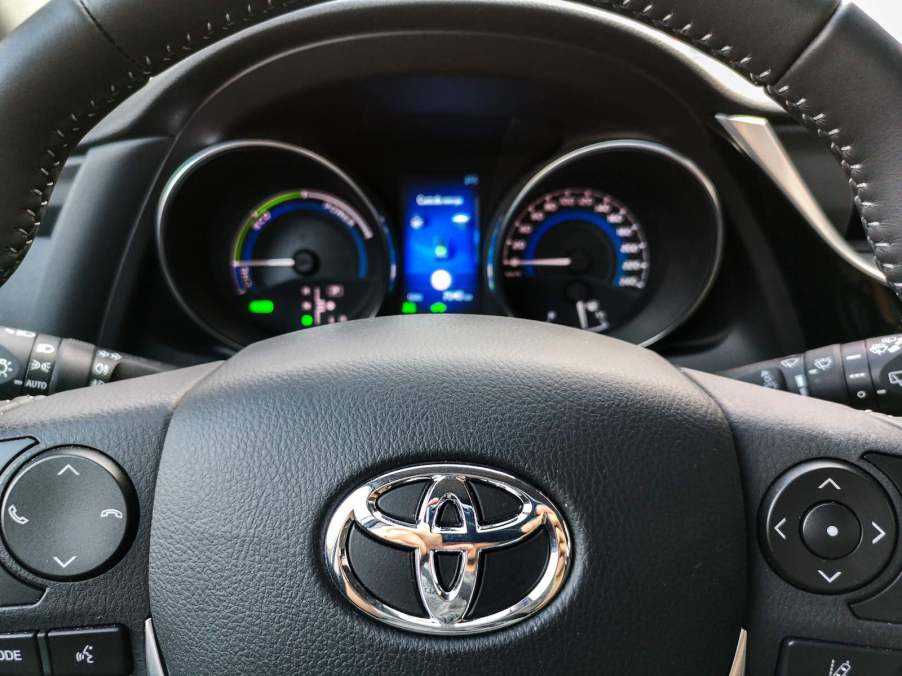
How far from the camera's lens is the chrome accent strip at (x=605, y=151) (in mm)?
1740

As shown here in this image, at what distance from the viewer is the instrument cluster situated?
6.25 feet

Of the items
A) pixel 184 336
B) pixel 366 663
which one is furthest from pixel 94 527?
pixel 184 336

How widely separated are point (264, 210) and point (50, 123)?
143 cm

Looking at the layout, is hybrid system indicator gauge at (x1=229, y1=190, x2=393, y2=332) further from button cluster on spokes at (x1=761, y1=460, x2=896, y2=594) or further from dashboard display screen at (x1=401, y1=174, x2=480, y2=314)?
button cluster on spokes at (x1=761, y1=460, x2=896, y2=594)

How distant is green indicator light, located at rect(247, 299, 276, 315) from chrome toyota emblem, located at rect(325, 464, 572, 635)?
1.48 m

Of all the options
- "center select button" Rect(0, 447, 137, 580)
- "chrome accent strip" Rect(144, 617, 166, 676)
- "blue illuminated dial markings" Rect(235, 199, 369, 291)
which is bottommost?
"chrome accent strip" Rect(144, 617, 166, 676)

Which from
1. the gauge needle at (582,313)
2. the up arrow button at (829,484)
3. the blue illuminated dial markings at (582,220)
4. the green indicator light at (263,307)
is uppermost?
the blue illuminated dial markings at (582,220)

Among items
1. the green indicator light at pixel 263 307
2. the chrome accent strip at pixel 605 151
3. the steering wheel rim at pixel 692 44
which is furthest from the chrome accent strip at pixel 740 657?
the green indicator light at pixel 263 307

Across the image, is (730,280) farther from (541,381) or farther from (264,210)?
(541,381)

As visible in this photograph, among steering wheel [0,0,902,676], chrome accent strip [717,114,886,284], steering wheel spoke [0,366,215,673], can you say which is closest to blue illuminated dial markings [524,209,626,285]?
chrome accent strip [717,114,886,284]

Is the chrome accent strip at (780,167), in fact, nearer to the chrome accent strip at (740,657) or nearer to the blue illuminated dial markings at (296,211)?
the blue illuminated dial markings at (296,211)

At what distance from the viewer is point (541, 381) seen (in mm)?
625

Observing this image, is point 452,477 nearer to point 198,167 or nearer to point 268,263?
point 198,167

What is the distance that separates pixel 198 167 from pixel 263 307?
1.28 feet
